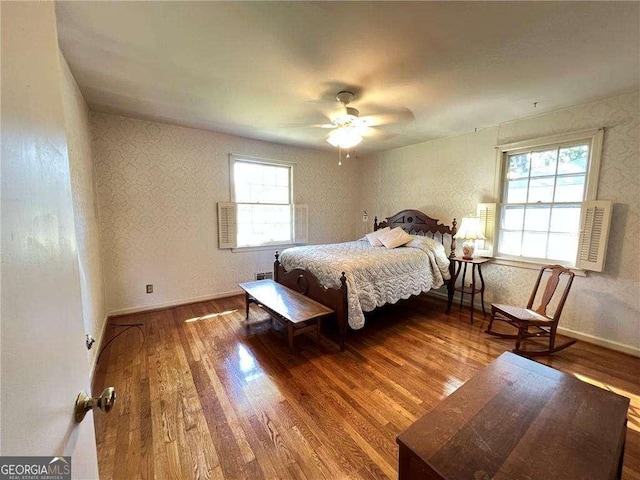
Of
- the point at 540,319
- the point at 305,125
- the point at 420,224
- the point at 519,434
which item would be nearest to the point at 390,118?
the point at 305,125

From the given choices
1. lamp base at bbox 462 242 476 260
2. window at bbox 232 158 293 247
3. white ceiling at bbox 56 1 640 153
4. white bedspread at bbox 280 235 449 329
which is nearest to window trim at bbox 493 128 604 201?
white ceiling at bbox 56 1 640 153

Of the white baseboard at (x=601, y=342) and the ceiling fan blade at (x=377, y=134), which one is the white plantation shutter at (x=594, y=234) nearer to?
the white baseboard at (x=601, y=342)

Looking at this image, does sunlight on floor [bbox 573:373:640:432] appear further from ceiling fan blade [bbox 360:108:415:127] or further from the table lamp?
ceiling fan blade [bbox 360:108:415:127]

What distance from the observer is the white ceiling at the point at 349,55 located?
4.86 feet

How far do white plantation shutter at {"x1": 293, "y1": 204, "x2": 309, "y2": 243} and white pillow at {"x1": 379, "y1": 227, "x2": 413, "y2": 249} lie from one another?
1.40 metres

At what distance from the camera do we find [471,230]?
331cm

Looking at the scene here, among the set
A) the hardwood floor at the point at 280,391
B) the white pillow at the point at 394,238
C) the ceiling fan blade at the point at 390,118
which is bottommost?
the hardwood floor at the point at 280,391

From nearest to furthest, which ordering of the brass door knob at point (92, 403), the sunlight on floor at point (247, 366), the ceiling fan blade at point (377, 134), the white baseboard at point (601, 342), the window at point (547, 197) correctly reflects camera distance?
the brass door knob at point (92, 403), the sunlight on floor at point (247, 366), the white baseboard at point (601, 342), the window at point (547, 197), the ceiling fan blade at point (377, 134)

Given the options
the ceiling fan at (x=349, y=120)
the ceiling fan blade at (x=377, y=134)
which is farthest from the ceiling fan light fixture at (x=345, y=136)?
the ceiling fan blade at (x=377, y=134)

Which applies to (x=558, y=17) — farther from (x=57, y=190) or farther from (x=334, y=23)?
(x=57, y=190)

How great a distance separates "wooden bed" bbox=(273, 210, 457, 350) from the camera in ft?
8.25

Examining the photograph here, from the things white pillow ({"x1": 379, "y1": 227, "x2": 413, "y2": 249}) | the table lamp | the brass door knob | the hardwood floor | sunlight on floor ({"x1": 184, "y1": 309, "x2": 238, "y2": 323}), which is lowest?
the hardwood floor

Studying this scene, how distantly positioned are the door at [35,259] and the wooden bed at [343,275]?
1988 millimetres

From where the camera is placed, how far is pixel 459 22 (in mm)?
1544
